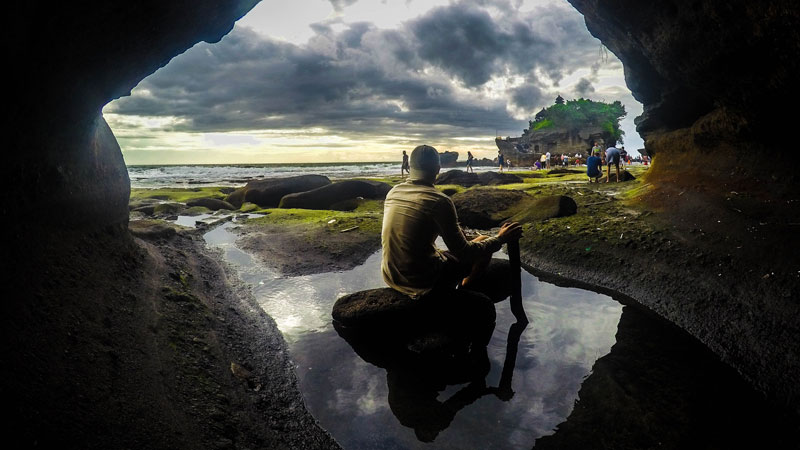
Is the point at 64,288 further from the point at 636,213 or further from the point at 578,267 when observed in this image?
the point at 636,213

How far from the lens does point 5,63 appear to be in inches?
102

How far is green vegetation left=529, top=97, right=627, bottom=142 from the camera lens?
83.1 metres

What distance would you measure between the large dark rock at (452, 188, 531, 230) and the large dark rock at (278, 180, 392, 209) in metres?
6.28

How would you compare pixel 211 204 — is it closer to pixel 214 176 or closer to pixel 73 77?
pixel 73 77

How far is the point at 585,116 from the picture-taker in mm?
84375

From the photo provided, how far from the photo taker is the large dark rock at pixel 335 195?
18078 millimetres

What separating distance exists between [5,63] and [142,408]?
2.50m

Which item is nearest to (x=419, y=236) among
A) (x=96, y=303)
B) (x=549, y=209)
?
(x=96, y=303)

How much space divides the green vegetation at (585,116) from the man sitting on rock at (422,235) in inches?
3423

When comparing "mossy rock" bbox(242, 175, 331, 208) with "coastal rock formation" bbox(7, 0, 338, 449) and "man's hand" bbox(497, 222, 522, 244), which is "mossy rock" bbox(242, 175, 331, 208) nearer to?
"coastal rock formation" bbox(7, 0, 338, 449)

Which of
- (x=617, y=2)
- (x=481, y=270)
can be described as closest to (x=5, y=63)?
(x=481, y=270)

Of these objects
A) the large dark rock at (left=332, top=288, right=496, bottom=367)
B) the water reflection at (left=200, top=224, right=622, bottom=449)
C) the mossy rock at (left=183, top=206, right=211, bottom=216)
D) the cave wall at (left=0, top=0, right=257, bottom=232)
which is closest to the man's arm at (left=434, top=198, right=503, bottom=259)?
the large dark rock at (left=332, top=288, right=496, bottom=367)

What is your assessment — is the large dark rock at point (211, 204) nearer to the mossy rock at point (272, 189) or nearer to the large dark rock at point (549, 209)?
the mossy rock at point (272, 189)

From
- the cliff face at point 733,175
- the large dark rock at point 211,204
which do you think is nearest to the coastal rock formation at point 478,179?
the large dark rock at point 211,204
